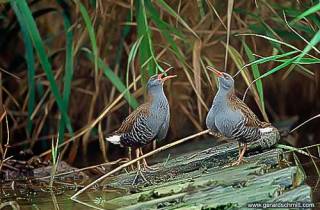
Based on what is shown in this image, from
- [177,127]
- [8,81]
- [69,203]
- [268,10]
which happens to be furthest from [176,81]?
[69,203]

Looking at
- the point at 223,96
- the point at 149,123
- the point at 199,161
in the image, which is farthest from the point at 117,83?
the point at 223,96

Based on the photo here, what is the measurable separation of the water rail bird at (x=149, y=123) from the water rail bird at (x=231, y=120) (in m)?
0.27

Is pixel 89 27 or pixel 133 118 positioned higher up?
pixel 89 27

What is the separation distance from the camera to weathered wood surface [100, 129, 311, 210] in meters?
3.29

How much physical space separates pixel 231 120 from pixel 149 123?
44 cm

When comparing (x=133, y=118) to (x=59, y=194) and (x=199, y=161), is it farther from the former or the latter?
(x=59, y=194)

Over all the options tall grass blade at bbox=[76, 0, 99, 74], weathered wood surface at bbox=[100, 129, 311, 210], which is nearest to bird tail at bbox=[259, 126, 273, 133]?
weathered wood surface at bbox=[100, 129, 311, 210]

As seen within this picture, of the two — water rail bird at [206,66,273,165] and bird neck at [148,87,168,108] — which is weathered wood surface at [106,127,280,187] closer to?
water rail bird at [206,66,273,165]

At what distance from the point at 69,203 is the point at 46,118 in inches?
74.9

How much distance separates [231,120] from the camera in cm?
383

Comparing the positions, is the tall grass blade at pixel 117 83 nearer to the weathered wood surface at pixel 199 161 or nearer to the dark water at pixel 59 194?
the dark water at pixel 59 194

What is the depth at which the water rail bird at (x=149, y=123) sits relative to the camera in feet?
13.3

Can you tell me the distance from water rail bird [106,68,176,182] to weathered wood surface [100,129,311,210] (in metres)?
0.18

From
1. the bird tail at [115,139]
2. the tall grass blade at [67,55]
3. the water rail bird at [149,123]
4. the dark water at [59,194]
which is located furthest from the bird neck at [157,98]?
the tall grass blade at [67,55]
